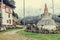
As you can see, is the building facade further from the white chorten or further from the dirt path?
the white chorten

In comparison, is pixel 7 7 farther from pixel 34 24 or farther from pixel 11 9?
pixel 34 24

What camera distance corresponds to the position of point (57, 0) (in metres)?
4.71

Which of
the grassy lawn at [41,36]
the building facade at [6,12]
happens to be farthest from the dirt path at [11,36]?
the building facade at [6,12]

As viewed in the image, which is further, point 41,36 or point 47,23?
point 47,23

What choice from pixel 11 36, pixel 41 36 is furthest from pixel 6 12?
pixel 41 36

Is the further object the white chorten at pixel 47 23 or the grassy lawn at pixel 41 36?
the white chorten at pixel 47 23

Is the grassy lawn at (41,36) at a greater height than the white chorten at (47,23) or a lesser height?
lesser

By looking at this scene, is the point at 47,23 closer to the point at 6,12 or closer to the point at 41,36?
the point at 41,36

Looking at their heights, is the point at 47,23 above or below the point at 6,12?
below

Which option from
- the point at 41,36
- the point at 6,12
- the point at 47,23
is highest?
the point at 6,12

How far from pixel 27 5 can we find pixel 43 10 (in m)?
0.46

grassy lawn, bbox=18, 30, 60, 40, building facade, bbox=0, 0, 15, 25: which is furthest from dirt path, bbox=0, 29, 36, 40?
building facade, bbox=0, 0, 15, 25

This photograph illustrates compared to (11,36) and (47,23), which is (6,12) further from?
(47,23)

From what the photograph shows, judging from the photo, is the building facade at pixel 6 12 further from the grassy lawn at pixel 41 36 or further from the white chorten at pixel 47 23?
the white chorten at pixel 47 23
